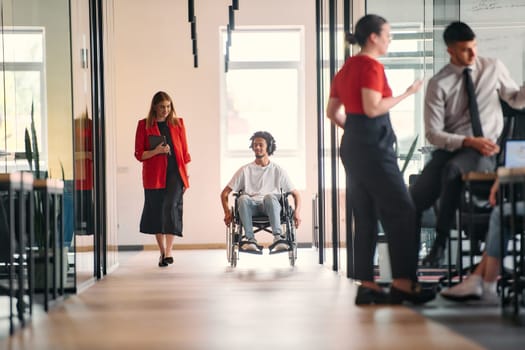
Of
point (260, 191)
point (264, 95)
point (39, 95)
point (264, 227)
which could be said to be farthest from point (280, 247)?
point (264, 95)

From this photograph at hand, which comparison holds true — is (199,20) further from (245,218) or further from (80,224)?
(80,224)

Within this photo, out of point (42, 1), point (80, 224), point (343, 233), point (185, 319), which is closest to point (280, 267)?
point (343, 233)

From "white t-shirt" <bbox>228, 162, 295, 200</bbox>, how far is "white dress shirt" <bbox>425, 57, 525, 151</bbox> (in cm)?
328

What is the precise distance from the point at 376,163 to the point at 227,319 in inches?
38.1

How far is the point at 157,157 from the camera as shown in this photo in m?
7.09

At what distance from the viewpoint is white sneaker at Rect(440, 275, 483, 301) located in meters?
4.06

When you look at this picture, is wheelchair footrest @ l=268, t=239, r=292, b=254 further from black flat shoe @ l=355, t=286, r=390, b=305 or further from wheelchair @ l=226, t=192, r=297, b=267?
black flat shoe @ l=355, t=286, r=390, b=305

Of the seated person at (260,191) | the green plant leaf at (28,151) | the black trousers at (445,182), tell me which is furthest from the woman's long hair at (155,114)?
the black trousers at (445,182)

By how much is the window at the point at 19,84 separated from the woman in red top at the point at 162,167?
1.73 metres

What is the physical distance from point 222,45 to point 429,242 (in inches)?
223

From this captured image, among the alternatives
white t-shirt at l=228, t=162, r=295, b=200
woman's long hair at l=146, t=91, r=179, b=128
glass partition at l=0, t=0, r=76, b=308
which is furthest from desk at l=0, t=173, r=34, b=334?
white t-shirt at l=228, t=162, r=295, b=200

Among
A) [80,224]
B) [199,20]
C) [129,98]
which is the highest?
[199,20]

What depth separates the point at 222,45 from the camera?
33.6 ft

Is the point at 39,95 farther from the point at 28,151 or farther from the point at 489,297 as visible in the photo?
the point at 489,297
